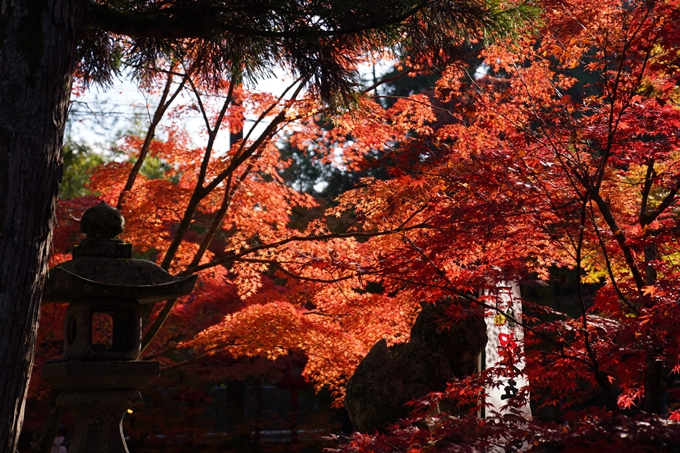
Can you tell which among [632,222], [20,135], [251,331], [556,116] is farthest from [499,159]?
[251,331]

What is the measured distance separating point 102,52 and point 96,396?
3.05 m

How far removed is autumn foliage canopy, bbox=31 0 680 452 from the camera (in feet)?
15.1

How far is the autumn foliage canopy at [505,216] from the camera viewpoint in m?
4.59

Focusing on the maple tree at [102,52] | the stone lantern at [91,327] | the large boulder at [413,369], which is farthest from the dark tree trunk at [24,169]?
the large boulder at [413,369]

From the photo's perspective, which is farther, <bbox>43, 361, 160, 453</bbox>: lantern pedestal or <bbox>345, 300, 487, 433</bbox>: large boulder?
<bbox>345, 300, 487, 433</bbox>: large boulder

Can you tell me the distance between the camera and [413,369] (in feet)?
22.4

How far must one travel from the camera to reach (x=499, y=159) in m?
5.21

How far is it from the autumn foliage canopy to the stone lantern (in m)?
1.64

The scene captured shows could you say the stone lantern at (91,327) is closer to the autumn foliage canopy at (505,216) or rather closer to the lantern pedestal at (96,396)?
the lantern pedestal at (96,396)

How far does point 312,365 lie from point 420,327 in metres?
3.00

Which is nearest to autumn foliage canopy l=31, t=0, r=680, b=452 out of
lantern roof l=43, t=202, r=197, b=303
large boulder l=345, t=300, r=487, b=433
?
Answer: large boulder l=345, t=300, r=487, b=433

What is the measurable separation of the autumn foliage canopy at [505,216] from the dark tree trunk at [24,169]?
217cm

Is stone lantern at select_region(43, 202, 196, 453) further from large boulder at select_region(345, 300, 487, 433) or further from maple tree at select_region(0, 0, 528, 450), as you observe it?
large boulder at select_region(345, 300, 487, 433)

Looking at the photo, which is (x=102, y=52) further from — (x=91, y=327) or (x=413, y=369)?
(x=413, y=369)
